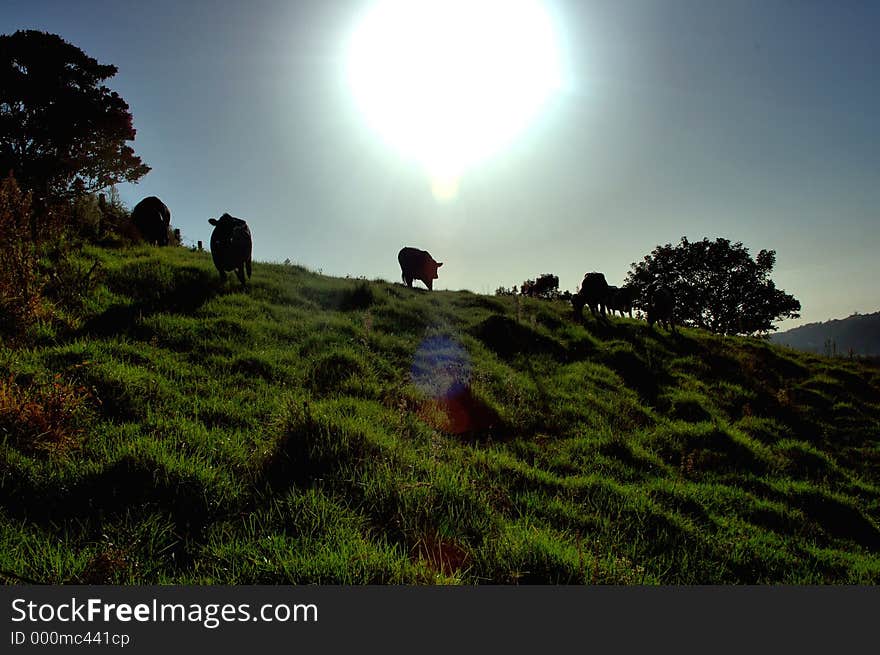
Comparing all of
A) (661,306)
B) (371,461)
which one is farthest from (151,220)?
(661,306)

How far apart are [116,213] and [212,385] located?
13.1 m

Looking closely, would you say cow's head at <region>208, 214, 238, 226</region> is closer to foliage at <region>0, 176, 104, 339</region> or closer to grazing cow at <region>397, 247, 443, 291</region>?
foliage at <region>0, 176, 104, 339</region>

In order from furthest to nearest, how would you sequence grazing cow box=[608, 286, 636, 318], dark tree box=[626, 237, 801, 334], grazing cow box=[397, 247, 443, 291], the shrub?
dark tree box=[626, 237, 801, 334], grazing cow box=[397, 247, 443, 291], grazing cow box=[608, 286, 636, 318], the shrub

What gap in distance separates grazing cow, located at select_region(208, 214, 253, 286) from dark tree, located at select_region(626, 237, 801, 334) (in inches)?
1427

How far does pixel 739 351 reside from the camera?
15.2 metres

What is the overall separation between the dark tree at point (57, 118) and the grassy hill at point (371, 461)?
16.8m

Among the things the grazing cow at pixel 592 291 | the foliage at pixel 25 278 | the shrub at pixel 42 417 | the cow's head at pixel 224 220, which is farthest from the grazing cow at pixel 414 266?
the shrub at pixel 42 417

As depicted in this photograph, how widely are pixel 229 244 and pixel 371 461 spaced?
27.5ft

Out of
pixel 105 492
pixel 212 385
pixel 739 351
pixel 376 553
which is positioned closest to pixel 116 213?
pixel 212 385

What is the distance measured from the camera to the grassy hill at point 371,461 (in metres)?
2.56

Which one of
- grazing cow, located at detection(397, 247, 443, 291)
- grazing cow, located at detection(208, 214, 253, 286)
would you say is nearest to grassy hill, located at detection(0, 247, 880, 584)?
grazing cow, located at detection(208, 214, 253, 286)

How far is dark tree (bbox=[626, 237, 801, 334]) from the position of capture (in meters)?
39.8

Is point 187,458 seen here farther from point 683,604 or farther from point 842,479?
point 842,479

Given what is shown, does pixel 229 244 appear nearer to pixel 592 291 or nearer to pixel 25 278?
pixel 25 278
